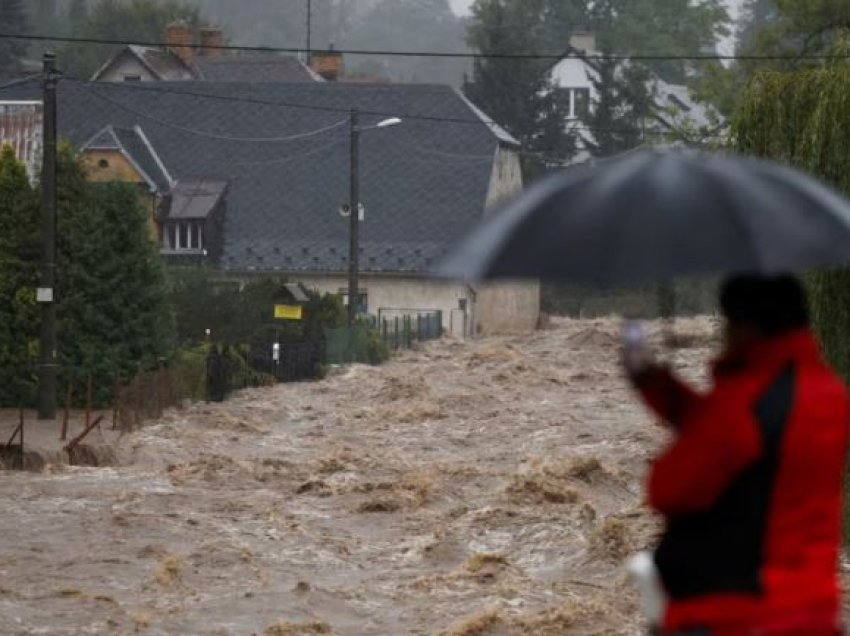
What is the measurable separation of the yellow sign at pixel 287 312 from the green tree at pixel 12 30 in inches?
2039

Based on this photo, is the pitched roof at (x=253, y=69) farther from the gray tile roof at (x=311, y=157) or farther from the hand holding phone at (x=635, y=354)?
the hand holding phone at (x=635, y=354)

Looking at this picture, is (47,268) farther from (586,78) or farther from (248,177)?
(586,78)

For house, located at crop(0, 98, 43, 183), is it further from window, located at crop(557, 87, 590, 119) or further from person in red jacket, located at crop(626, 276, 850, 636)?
person in red jacket, located at crop(626, 276, 850, 636)

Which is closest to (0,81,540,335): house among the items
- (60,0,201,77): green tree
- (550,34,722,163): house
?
(550,34,722,163): house

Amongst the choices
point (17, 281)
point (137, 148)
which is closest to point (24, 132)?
point (137, 148)

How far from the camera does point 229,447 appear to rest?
33.0m

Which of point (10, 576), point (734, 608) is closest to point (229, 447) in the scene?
point (10, 576)

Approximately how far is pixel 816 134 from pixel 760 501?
15.1m

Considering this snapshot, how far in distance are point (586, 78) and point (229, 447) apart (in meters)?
74.4

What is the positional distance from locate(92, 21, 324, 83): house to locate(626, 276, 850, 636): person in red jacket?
76.1m

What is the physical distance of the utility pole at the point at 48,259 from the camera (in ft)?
107

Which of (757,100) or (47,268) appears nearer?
(757,100)

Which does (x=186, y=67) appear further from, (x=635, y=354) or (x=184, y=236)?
(x=635, y=354)

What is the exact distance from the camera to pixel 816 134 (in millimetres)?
20156
